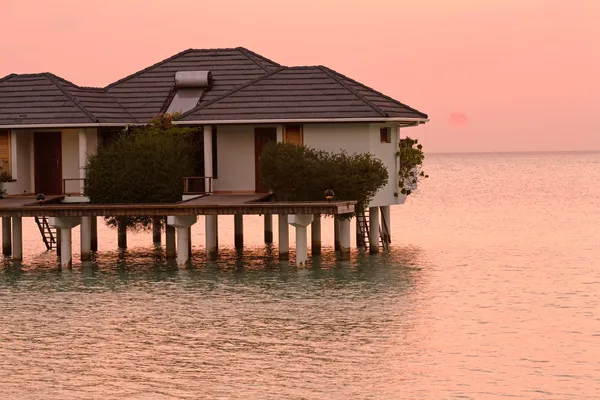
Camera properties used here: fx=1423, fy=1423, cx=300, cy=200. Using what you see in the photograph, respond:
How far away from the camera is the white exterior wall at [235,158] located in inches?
1954

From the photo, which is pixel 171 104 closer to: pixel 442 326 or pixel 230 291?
pixel 230 291

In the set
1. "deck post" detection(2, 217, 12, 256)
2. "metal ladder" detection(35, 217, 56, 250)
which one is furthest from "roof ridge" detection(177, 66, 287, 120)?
"deck post" detection(2, 217, 12, 256)

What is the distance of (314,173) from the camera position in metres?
47.4

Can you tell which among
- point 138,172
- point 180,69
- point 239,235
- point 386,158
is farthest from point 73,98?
point 239,235

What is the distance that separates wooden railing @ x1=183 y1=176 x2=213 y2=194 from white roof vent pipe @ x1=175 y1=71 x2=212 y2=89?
523cm

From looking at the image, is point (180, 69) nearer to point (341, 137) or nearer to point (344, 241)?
point (341, 137)

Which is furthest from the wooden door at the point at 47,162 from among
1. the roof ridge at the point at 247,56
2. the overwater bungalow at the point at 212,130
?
the roof ridge at the point at 247,56

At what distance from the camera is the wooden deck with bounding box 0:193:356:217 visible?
4456cm

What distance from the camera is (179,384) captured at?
28859mm

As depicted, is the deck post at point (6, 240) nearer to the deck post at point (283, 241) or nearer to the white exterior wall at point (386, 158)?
the deck post at point (283, 241)

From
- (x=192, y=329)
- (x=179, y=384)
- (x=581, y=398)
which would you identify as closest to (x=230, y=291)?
(x=192, y=329)

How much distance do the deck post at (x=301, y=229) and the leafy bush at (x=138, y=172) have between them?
495 cm

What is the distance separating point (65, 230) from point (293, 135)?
8.43 meters

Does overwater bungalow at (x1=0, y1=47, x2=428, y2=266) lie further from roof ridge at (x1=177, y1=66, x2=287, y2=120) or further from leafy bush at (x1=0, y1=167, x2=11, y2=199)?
leafy bush at (x1=0, y1=167, x2=11, y2=199)
